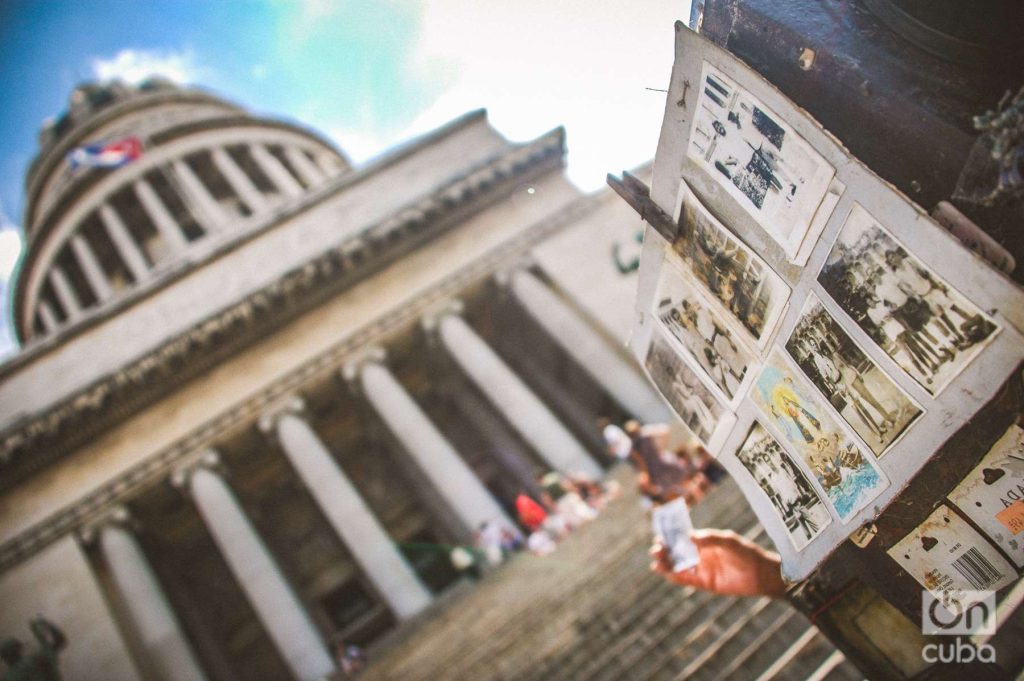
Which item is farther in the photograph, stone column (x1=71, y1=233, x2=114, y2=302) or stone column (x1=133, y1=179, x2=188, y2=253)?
stone column (x1=71, y1=233, x2=114, y2=302)

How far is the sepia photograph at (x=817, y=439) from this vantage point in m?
2.92

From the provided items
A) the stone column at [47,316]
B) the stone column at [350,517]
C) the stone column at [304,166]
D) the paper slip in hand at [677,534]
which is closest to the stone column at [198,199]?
the stone column at [304,166]

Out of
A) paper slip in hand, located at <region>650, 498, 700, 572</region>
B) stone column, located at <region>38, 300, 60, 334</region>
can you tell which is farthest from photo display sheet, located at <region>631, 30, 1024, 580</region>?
stone column, located at <region>38, 300, 60, 334</region>

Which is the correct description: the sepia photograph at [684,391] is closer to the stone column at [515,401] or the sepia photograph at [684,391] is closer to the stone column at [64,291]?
the stone column at [515,401]

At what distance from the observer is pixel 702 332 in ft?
12.1

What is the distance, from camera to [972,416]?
2434 mm

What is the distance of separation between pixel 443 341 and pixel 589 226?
544cm

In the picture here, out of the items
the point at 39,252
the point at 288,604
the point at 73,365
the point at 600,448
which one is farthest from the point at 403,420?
the point at 39,252

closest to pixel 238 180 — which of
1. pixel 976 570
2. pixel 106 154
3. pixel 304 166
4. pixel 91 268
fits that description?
pixel 304 166

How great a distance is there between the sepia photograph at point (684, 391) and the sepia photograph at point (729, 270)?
0.67 meters

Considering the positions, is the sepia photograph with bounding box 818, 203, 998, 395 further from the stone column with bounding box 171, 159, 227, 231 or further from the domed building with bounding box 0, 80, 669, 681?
the stone column with bounding box 171, 159, 227, 231

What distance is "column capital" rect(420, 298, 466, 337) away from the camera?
17.3 metres

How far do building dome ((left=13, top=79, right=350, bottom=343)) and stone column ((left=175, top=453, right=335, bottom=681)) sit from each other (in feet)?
46.7

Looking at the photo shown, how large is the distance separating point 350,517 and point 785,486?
501 inches
